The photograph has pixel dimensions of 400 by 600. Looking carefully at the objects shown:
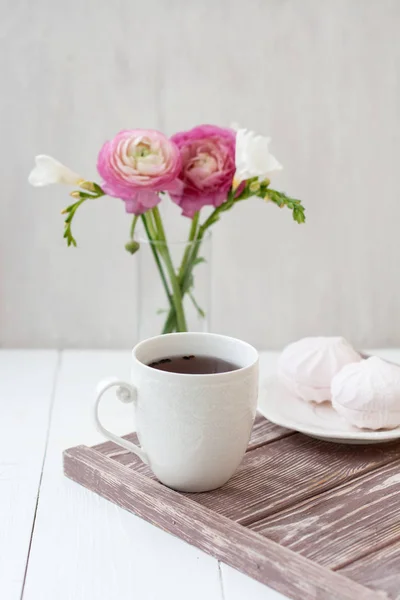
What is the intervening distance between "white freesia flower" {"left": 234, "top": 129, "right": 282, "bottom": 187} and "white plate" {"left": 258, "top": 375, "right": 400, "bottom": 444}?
21 cm

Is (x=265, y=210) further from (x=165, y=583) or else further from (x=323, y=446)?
(x=165, y=583)

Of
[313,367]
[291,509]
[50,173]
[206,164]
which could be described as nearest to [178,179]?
[206,164]

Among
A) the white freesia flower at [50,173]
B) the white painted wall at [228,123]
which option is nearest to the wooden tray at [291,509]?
the white freesia flower at [50,173]

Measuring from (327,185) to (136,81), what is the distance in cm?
31

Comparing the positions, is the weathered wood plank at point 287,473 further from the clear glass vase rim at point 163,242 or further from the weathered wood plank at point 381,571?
the clear glass vase rim at point 163,242

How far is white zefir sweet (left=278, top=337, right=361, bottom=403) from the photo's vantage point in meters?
0.80

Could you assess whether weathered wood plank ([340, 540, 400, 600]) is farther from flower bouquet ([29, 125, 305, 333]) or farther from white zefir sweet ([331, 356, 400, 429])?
flower bouquet ([29, 125, 305, 333])

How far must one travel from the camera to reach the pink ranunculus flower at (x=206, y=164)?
868mm

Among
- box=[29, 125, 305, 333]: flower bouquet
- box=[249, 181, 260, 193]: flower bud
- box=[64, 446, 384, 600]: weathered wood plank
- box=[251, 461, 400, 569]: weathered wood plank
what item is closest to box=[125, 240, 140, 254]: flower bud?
box=[29, 125, 305, 333]: flower bouquet

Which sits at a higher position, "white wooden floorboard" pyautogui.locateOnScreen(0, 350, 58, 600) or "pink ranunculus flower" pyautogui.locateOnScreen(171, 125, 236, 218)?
"pink ranunculus flower" pyautogui.locateOnScreen(171, 125, 236, 218)

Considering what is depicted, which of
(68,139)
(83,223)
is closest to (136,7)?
(68,139)

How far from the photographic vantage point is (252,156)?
84 cm

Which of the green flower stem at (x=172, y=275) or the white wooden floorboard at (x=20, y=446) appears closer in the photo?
the white wooden floorboard at (x=20, y=446)

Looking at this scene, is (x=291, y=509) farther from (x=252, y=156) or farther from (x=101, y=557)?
(x=252, y=156)
